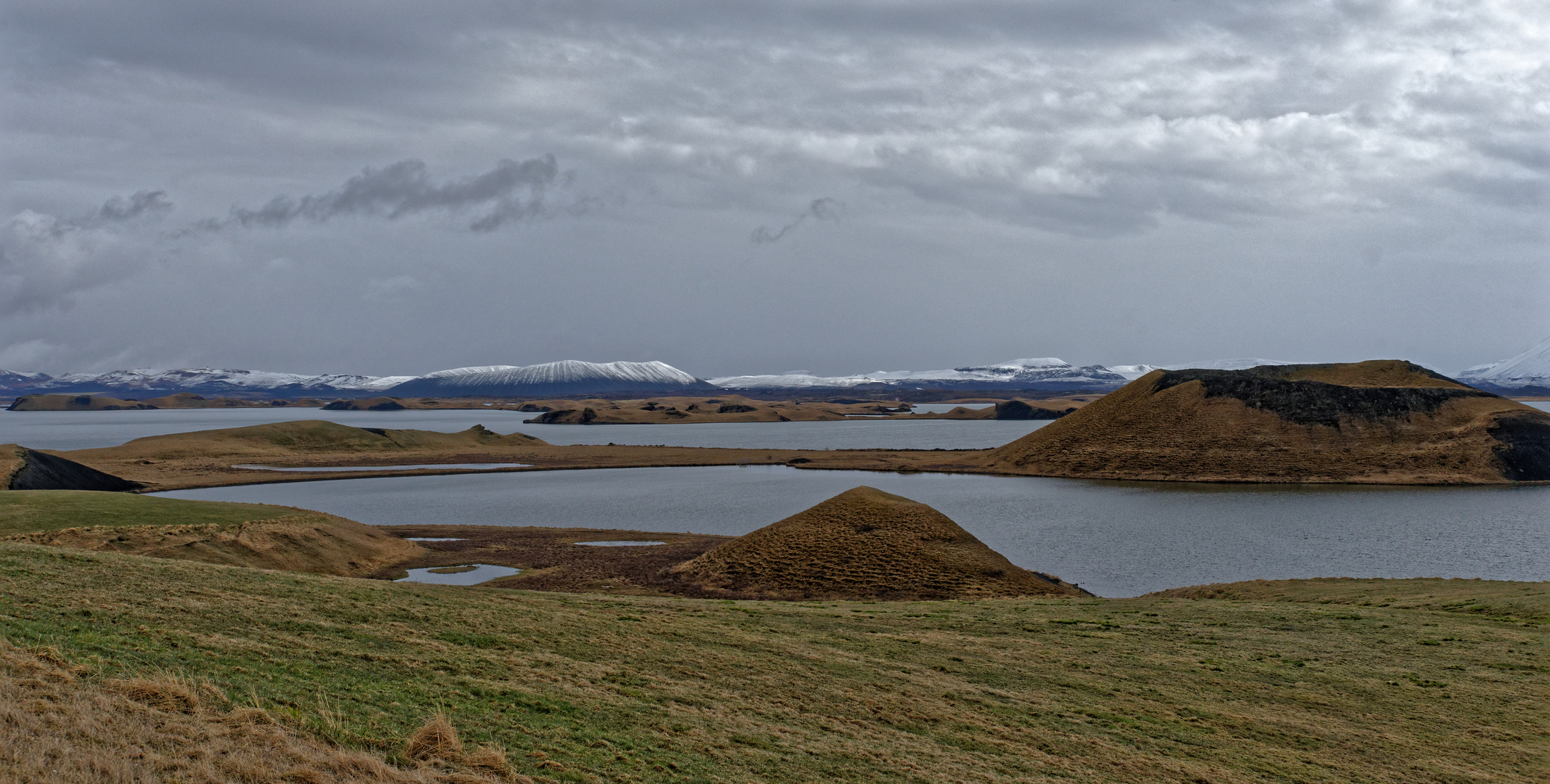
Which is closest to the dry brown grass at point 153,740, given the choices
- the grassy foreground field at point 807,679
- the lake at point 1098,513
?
the grassy foreground field at point 807,679

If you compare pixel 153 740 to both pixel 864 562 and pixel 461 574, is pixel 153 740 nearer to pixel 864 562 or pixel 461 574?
pixel 461 574

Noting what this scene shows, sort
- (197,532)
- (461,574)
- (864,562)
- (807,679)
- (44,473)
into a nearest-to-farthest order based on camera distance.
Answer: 1. (807,679)
2. (197,532)
3. (864,562)
4. (461,574)
5. (44,473)

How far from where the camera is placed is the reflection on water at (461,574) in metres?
35.2

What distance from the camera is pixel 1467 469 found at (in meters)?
80.1

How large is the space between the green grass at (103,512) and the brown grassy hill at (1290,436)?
70.0 meters

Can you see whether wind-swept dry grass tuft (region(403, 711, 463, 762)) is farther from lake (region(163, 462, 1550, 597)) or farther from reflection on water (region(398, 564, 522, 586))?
lake (region(163, 462, 1550, 597))

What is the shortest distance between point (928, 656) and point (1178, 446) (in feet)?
255

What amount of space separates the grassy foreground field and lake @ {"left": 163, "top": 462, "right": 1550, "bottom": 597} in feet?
46.7

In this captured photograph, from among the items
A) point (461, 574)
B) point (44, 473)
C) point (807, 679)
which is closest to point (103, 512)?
point (461, 574)

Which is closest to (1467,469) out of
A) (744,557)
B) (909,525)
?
(909,525)

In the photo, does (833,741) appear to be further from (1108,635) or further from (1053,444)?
(1053,444)

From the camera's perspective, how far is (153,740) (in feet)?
28.8

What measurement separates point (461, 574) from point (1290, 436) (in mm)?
80092

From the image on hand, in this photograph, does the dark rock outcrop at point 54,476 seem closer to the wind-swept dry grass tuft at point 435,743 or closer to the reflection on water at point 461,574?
the reflection on water at point 461,574
